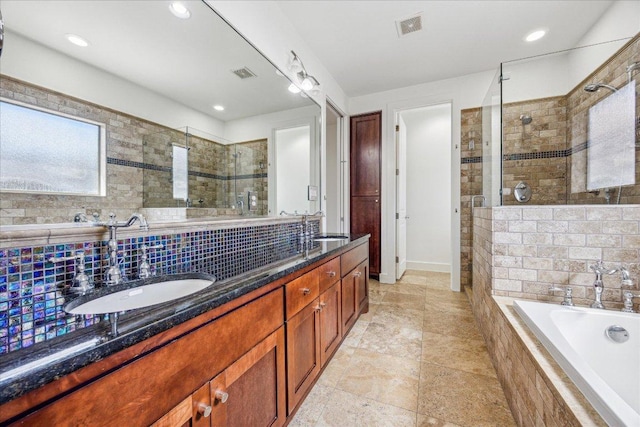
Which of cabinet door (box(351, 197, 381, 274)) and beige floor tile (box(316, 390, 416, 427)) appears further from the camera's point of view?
cabinet door (box(351, 197, 381, 274))

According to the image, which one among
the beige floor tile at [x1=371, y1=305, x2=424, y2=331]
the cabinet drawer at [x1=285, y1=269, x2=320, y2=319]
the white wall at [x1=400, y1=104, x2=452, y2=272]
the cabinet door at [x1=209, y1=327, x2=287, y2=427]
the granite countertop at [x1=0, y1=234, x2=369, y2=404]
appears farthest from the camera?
the white wall at [x1=400, y1=104, x2=452, y2=272]

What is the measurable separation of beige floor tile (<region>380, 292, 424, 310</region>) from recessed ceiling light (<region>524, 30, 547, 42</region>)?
2839mm

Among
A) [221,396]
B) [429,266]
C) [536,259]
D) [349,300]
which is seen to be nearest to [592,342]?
[536,259]

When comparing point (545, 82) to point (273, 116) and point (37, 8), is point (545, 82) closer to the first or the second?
point (273, 116)

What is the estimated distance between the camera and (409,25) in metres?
2.31

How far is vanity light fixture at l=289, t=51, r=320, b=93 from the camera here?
221cm

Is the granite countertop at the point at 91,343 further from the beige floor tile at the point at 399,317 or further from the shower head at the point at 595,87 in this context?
the shower head at the point at 595,87

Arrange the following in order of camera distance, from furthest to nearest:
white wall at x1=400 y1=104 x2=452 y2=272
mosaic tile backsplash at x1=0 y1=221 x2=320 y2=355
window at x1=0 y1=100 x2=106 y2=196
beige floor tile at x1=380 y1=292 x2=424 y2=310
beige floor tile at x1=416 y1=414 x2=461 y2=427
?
1. white wall at x1=400 y1=104 x2=452 y2=272
2. beige floor tile at x1=380 y1=292 x2=424 y2=310
3. beige floor tile at x1=416 y1=414 x2=461 y2=427
4. window at x1=0 y1=100 x2=106 y2=196
5. mosaic tile backsplash at x1=0 y1=221 x2=320 y2=355

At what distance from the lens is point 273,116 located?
2.00 metres

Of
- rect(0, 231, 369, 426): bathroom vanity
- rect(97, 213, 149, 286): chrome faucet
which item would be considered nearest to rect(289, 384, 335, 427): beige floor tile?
rect(0, 231, 369, 426): bathroom vanity

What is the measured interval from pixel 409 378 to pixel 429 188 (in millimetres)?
3278

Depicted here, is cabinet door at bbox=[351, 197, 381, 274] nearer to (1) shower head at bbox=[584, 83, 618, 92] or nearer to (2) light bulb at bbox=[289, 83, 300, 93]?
→ (2) light bulb at bbox=[289, 83, 300, 93]

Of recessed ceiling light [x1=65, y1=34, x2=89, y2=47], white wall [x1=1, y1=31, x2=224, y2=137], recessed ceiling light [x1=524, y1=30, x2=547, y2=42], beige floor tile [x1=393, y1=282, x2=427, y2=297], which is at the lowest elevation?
beige floor tile [x1=393, y1=282, x2=427, y2=297]

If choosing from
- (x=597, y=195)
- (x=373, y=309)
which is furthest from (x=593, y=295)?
(x=373, y=309)
